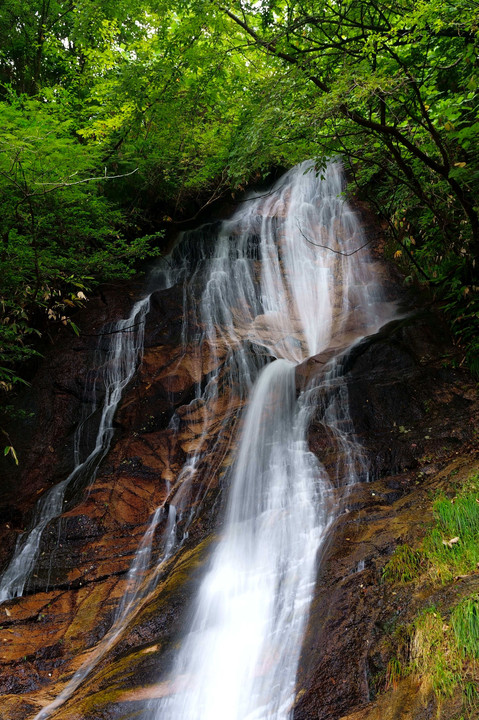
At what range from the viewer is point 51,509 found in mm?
7746

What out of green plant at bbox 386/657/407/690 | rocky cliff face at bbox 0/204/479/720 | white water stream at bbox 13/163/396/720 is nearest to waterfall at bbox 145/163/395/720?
white water stream at bbox 13/163/396/720

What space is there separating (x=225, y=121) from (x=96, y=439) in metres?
8.06

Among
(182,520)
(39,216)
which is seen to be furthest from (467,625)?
(39,216)

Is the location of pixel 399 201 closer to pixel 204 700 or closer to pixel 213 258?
pixel 213 258

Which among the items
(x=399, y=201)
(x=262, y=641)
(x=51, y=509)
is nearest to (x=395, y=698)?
(x=262, y=641)

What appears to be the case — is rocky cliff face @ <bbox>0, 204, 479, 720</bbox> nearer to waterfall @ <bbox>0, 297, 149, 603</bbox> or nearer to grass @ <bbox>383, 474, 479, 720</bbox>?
grass @ <bbox>383, 474, 479, 720</bbox>

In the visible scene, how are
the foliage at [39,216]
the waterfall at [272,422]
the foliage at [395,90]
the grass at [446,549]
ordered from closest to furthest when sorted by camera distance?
the grass at [446,549]
the waterfall at [272,422]
the foliage at [395,90]
the foliage at [39,216]

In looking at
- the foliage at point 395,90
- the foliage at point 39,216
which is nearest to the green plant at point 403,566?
the foliage at point 395,90

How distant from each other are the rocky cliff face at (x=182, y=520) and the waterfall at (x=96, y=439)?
7.9 inches

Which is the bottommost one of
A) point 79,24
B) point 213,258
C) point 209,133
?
point 213,258

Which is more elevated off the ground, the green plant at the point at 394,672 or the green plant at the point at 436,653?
the green plant at the point at 436,653

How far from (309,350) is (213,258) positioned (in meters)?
4.30

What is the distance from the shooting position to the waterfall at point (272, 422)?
416cm

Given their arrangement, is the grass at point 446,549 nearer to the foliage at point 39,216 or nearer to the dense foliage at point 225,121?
the dense foliage at point 225,121
